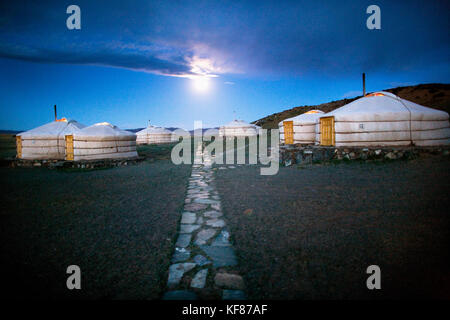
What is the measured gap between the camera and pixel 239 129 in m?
31.6

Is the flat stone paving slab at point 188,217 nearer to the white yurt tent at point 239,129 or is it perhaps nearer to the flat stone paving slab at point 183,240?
the flat stone paving slab at point 183,240

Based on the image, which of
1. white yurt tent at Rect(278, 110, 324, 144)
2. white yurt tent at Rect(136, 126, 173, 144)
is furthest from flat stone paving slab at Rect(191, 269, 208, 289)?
white yurt tent at Rect(136, 126, 173, 144)

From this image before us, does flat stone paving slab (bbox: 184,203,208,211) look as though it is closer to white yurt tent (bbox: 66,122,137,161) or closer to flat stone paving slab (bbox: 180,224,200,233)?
flat stone paving slab (bbox: 180,224,200,233)

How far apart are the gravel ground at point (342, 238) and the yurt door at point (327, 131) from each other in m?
5.55

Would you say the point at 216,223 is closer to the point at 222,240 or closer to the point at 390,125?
the point at 222,240

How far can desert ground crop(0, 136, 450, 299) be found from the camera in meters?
2.03

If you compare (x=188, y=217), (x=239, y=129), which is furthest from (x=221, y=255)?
(x=239, y=129)

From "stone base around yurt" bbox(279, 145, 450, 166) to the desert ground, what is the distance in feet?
11.8

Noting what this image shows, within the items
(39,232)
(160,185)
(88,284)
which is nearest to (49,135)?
(160,185)

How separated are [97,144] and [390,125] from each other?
14.2 m

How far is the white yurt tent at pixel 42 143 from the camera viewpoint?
12703 millimetres

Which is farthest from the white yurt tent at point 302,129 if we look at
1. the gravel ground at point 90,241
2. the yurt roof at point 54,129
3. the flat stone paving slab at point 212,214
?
the yurt roof at point 54,129
